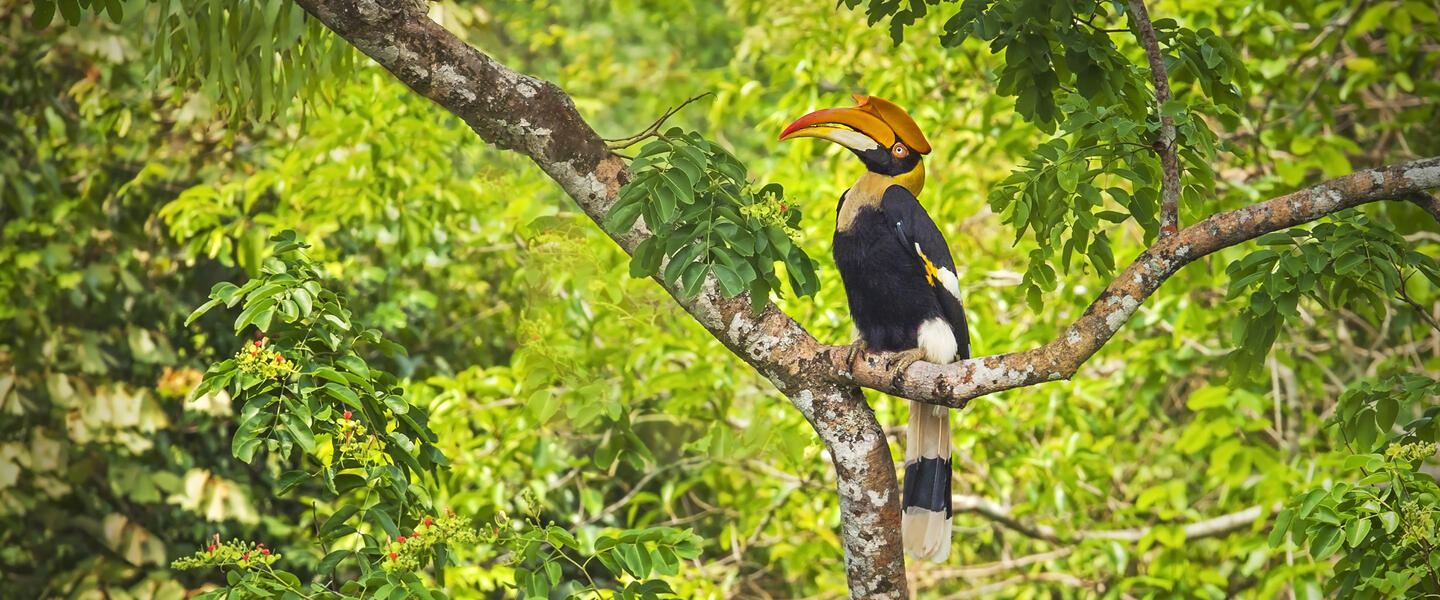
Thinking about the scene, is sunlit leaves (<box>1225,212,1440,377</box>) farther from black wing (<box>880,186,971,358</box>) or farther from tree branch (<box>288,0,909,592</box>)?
tree branch (<box>288,0,909,592</box>)

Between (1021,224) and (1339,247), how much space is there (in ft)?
1.62

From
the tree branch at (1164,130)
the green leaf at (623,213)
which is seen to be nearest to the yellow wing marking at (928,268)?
the tree branch at (1164,130)

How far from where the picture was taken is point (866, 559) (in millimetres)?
1910

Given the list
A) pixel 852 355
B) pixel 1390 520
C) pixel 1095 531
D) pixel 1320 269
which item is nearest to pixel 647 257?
pixel 852 355

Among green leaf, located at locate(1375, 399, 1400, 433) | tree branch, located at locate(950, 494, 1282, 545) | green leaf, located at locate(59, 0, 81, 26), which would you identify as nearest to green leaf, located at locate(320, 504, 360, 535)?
green leaf, located at locate(59, 0, 81, 26)

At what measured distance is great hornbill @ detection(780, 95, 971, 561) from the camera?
1941mm

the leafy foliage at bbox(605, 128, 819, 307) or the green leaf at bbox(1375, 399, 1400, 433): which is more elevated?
the leafy foliage at bbox(605, 128, 819, 307)

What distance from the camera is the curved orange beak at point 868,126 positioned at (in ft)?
6.29

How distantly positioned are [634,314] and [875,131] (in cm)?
116

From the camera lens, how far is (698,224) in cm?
173

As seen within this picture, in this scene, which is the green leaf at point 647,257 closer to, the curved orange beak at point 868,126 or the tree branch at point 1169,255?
the curved orange beak at point 868,126

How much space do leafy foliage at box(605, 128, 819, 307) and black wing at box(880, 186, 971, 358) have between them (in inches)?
9.9

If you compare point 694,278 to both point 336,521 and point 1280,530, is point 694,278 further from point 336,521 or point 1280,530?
point 1280,530

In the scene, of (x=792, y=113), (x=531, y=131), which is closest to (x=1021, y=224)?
(x=531, y=131)
